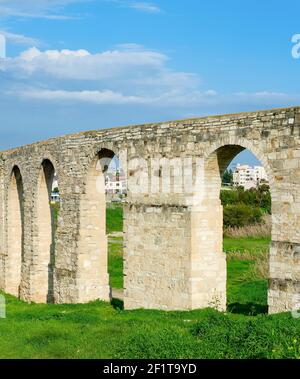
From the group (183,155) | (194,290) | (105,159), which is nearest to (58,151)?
(105,159)

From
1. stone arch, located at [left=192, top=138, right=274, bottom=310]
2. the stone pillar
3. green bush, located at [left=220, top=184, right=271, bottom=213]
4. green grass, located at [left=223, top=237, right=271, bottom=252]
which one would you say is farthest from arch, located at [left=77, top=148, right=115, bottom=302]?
green bush, located at [left=220, top=184, right=271, bottom=213]

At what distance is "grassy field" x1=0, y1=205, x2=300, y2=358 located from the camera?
748 cm

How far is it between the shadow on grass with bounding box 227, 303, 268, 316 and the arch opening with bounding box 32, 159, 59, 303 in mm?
6746

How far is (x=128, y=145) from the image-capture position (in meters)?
13.3

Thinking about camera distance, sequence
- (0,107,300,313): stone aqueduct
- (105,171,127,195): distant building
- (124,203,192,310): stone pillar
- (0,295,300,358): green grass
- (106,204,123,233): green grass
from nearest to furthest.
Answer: (0,295,300,358): green grass < (0,107,300,313): stone aqueduct < (124,203,192,310): stone pillar < (105,171,127,195): distant building < (106,204,123,233): green grass

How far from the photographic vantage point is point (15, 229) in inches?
822

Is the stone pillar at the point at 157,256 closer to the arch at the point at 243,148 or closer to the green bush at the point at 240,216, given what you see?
the arch at the point at 243,148

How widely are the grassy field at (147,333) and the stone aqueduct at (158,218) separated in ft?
2.45

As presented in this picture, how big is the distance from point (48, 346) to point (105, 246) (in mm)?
6225

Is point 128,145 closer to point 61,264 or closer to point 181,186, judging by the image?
point 181,186

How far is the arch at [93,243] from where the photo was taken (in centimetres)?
1507

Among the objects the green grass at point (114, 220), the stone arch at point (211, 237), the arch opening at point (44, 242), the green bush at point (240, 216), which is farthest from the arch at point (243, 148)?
the green grass at point (114, 220)

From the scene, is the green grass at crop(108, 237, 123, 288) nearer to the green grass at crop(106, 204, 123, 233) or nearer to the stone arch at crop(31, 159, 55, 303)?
the stone arch at crop(31, 159, 55, 303)
